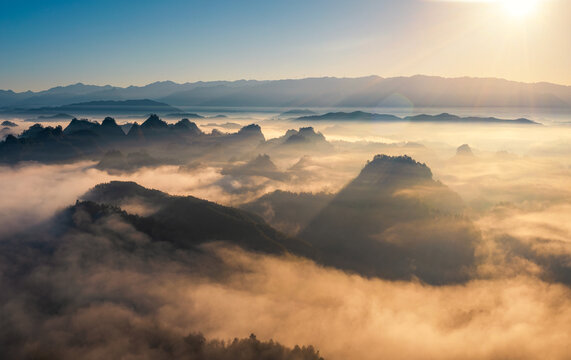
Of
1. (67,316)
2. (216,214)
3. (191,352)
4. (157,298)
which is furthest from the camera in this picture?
(216,214)

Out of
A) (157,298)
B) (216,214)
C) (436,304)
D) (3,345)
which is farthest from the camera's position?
(216,214)

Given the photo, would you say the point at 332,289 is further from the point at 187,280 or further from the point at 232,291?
the point at 187,280

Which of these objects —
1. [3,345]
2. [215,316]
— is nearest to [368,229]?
[215,316]

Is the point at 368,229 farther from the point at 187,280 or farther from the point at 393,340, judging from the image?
the point at 187,280

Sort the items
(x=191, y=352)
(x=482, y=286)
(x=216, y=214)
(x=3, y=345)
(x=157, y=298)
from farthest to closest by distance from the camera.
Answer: (x=216, y=214) < (x=482, y=286) < (x=157, y=298) < (x=3, y=345) < (x=191, y=352)

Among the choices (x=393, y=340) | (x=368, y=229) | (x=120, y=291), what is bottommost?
(x=393, y=340)

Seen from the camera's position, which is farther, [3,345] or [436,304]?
[436,304]

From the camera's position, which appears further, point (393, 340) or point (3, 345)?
point (393, 340)

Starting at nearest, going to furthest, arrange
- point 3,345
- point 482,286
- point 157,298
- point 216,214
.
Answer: point 3,345 → point 157,298 → point 482,286 → point 216,214

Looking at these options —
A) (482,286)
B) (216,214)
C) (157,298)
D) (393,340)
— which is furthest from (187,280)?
(482,286)

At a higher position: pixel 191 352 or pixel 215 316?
pixel 191 352
